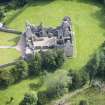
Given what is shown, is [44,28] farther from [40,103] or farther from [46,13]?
[40,103]

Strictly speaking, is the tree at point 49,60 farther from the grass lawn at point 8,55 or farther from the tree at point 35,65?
the grass lawn at point 8,55

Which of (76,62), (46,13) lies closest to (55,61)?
(76,62)

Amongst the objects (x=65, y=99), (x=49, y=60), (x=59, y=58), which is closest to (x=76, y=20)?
(x=59, y=58)

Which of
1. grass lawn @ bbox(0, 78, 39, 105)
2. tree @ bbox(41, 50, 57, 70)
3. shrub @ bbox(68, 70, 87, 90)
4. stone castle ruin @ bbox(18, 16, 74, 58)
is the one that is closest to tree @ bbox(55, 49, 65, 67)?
tree @ bbox(41, 50, 57, 70)

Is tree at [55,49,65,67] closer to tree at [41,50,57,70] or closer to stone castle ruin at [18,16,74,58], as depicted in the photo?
tree at [41,50,57,70]

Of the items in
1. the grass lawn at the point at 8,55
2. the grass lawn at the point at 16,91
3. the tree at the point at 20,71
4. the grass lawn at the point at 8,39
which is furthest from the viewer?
the grass lawn at the point at 8,39

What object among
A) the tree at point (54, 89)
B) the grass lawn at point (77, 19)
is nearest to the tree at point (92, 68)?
the grass lawn at point (77, 19)
